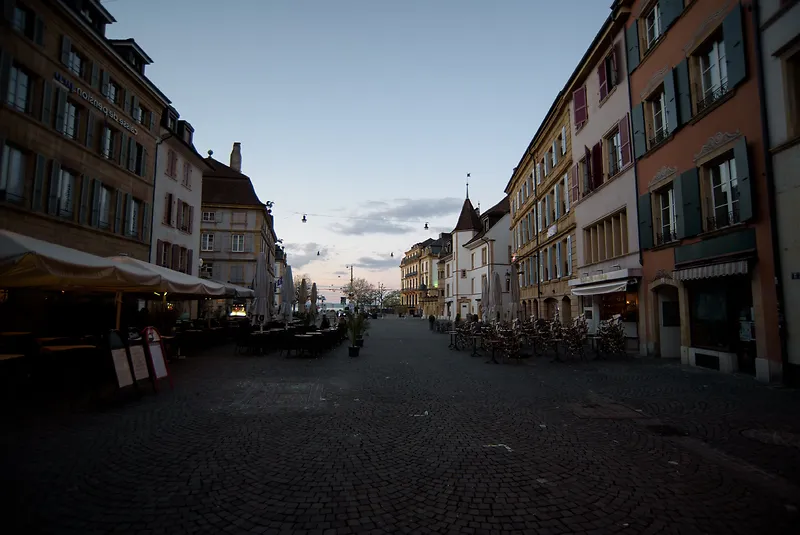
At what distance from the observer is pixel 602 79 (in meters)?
17.7

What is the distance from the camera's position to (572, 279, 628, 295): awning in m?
15.4

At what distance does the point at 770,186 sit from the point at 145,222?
24249mm

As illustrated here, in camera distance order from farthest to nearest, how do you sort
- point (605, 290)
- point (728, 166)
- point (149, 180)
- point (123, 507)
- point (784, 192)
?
point (149, 180)
point (605, 290)
point (728, 166)
point (784, 192)
point (123, 507)

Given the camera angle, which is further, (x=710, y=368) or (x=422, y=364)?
(x=422, y=364)

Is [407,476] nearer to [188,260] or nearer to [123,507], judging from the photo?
[123,507]

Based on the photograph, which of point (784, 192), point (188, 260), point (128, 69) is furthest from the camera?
point (188, 260)

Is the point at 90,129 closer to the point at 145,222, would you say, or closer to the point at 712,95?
the point at 145,222

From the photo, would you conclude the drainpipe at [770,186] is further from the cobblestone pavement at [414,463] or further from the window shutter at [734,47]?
the cobblestone pavement at [414,463]

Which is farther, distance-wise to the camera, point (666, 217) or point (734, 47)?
point (666, 217)

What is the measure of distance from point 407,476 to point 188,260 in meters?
26.9

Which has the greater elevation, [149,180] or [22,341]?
[149,180]

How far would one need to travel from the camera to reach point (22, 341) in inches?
377

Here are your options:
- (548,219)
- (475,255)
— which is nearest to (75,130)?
(548,219)

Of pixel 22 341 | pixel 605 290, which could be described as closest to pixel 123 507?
pixel 22 341
